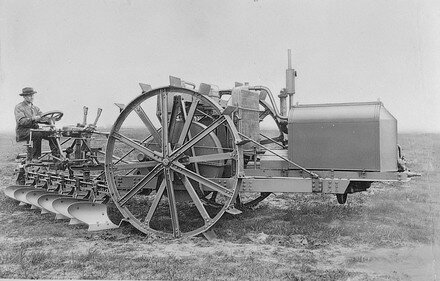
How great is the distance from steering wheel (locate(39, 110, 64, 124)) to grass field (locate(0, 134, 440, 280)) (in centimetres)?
170

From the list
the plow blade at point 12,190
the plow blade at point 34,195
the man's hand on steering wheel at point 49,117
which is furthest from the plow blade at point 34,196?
the man's hand on steering wheel at point 49,117

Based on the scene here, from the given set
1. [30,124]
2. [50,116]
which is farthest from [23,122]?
[50,116]

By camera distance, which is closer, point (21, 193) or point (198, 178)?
point (198, 178)

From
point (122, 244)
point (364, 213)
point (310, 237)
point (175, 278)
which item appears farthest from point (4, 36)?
point (364, 213)

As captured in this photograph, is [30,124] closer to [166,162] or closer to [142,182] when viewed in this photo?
[142,182]

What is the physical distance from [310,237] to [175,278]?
2252mm

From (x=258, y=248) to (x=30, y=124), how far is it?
539cm

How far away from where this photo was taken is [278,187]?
602 centimetres

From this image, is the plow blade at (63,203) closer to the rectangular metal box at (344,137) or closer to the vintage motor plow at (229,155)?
the vintage motor plow at (229,155)

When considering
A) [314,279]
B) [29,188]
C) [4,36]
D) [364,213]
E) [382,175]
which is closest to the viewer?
[314,279]

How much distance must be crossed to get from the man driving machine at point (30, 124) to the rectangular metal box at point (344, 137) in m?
4.67

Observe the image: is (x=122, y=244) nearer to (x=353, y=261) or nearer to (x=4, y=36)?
(x=353, y=261)

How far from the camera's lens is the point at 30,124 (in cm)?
855

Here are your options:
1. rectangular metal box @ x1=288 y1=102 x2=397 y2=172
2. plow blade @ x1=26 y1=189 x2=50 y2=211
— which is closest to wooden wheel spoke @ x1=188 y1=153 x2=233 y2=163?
rectangular metal box @ x1=288 y1=102 x2=397 y2=172
